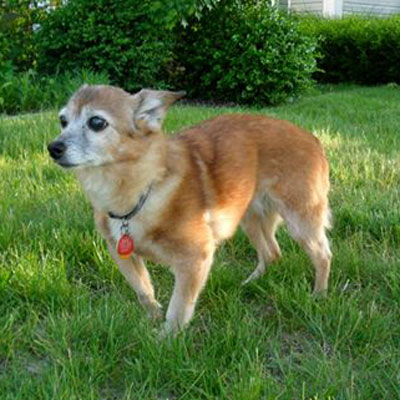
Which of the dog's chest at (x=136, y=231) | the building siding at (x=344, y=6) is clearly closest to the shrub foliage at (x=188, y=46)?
the dog's chest at (x=136, y=231)

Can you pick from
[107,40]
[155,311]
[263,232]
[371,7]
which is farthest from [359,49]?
[155,311]

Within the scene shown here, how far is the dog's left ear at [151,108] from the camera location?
278 cm

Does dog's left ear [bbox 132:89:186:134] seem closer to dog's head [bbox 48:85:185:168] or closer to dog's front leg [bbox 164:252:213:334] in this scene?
dog's head [bbox 48:85:185:168]

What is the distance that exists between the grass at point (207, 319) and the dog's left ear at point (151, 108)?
2.72 ft

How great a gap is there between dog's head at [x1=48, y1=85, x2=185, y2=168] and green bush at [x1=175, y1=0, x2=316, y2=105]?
5.91m

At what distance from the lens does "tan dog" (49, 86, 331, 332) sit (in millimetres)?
2668

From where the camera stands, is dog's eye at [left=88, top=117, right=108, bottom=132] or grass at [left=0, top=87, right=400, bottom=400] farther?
dog's eye at [left=88, top=117, right=108, bottom=132]

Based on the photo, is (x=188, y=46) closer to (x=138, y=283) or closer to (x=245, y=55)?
(x=245, y=55)

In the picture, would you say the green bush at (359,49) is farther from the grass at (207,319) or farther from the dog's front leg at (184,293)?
the dog's front leg at (184,293)

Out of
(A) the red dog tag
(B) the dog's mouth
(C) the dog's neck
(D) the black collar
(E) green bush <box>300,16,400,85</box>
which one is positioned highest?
(B) the dog's mouth

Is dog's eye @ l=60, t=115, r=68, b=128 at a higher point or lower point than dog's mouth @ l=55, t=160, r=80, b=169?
higher

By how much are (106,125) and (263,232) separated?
49.1 inches

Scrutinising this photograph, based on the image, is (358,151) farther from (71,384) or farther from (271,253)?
(71,384)

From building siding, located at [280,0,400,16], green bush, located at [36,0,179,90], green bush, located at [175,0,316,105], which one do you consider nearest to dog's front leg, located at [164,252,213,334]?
green bush, located at [36,0,179,90]
